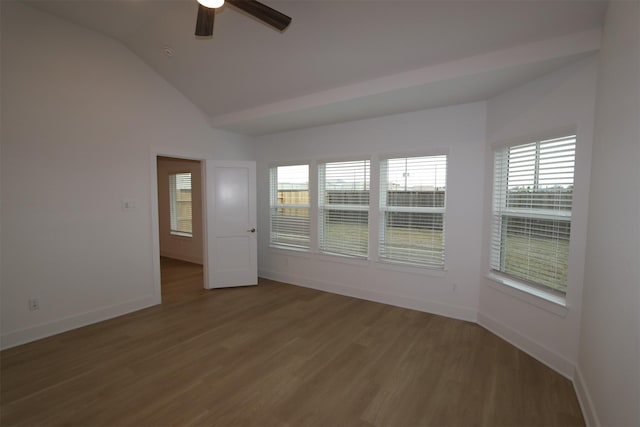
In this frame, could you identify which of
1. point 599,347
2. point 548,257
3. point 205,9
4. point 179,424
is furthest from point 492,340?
point 205,9

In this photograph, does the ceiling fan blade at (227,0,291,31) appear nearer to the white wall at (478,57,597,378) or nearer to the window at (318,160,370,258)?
the white wall at (478,57,597,378)

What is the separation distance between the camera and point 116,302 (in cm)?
365

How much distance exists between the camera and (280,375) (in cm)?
244

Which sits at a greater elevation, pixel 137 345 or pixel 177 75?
pixel 177 75

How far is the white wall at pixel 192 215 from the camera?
252 inches

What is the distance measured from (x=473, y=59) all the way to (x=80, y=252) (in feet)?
14.9

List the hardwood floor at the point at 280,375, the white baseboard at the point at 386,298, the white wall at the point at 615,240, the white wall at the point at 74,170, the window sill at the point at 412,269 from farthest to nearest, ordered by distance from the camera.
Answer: the window sill at the point at 412,269 < the white baseboard at the point at 386,298 < the white wall at the point at 74,170 < the hardwood floor at the point at 280,375 < the white wall at the point at 615,240

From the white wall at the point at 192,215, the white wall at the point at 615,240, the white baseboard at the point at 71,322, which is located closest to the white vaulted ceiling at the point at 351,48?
the white wall at the point at 615,240

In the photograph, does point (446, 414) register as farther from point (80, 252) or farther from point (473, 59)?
point (80, 252)

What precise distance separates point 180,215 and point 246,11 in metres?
5.80

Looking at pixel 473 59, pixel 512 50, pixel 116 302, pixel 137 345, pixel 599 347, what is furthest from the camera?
pixel 116 302

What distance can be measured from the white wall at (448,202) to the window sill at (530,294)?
0.32m

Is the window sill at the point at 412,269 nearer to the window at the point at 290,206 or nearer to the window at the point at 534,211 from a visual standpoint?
the window at the point at 534,211

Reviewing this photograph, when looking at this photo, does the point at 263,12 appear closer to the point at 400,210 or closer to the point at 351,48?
the point at 351,48
